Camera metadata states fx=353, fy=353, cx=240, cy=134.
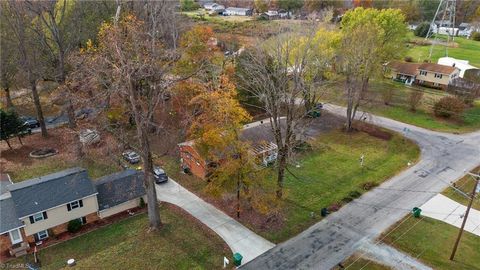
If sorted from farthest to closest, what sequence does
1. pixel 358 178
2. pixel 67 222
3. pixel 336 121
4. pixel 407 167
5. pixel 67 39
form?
pixel 336 121
pixel 67 39
pixel 407 167
pixel 358 178
pixel 67 222

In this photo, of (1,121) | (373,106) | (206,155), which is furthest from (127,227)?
(373,106)

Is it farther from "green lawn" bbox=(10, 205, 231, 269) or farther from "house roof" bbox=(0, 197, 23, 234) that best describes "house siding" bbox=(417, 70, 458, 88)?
"house roof" bbox=(0, 197, 23, 234)

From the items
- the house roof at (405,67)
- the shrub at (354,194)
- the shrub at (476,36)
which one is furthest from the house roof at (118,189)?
the shrub at (476,36)

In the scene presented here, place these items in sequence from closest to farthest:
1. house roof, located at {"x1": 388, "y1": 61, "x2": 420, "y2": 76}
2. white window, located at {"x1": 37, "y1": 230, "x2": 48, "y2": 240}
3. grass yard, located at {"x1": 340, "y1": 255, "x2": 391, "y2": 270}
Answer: grass yard, located at {"x1": 340, "y1": 255, "x2": 391, "y2": 270}
white window, located at {"x1": 37, "y1": 230, "x2": 48, "y2": 240}
house roof, located at {"x1": 388, "y1": 61, "x2": 420, "y2": 76}

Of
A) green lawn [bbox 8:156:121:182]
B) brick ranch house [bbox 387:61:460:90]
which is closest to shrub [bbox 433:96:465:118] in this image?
brick ranch house [bbox 387:61:460:90]

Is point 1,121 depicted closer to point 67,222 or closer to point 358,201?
point 67,222

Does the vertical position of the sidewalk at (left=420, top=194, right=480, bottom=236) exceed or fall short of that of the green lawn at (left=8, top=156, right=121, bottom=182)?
it falls short

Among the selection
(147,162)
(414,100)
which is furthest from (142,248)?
(414,100)

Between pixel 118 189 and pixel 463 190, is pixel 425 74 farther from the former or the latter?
pixel 118 189
